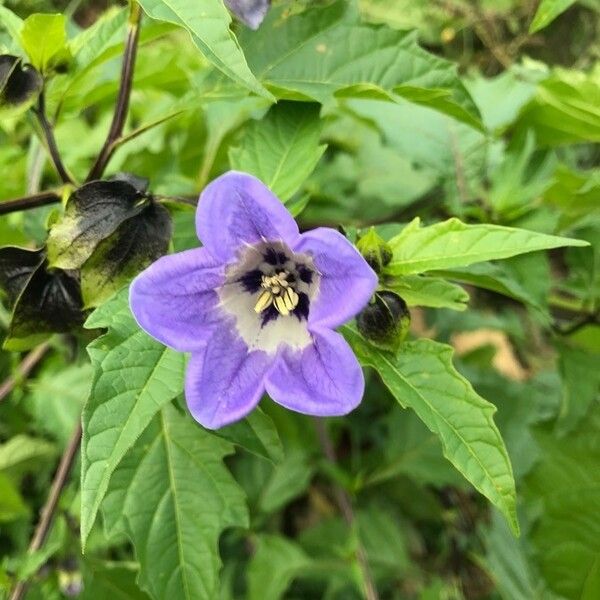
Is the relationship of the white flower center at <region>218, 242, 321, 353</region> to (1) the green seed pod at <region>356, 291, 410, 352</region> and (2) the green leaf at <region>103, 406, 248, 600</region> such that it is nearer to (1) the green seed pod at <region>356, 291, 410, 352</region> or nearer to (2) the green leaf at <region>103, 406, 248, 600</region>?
(1) the green seed pod at <region>356, 291, 410, 352</region>

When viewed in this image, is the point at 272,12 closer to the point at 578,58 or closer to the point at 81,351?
the point at 81,351

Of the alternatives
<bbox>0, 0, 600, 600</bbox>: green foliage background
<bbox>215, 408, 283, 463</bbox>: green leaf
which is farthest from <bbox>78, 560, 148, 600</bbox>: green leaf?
<bbox>215, 408, 283, 463</bbox>: green leaf

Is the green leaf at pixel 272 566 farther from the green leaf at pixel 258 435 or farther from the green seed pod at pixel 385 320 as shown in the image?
the green seed pod at pixel 385 320

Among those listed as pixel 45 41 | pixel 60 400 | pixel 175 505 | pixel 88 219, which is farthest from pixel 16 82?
pixel 60 400

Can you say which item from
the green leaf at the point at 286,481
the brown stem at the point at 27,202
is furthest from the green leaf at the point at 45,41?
the green leaf at the point at 286,481

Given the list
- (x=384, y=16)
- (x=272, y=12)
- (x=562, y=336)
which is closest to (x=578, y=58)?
(x=384, y=16)

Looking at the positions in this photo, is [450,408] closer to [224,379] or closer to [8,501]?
[224,379]
